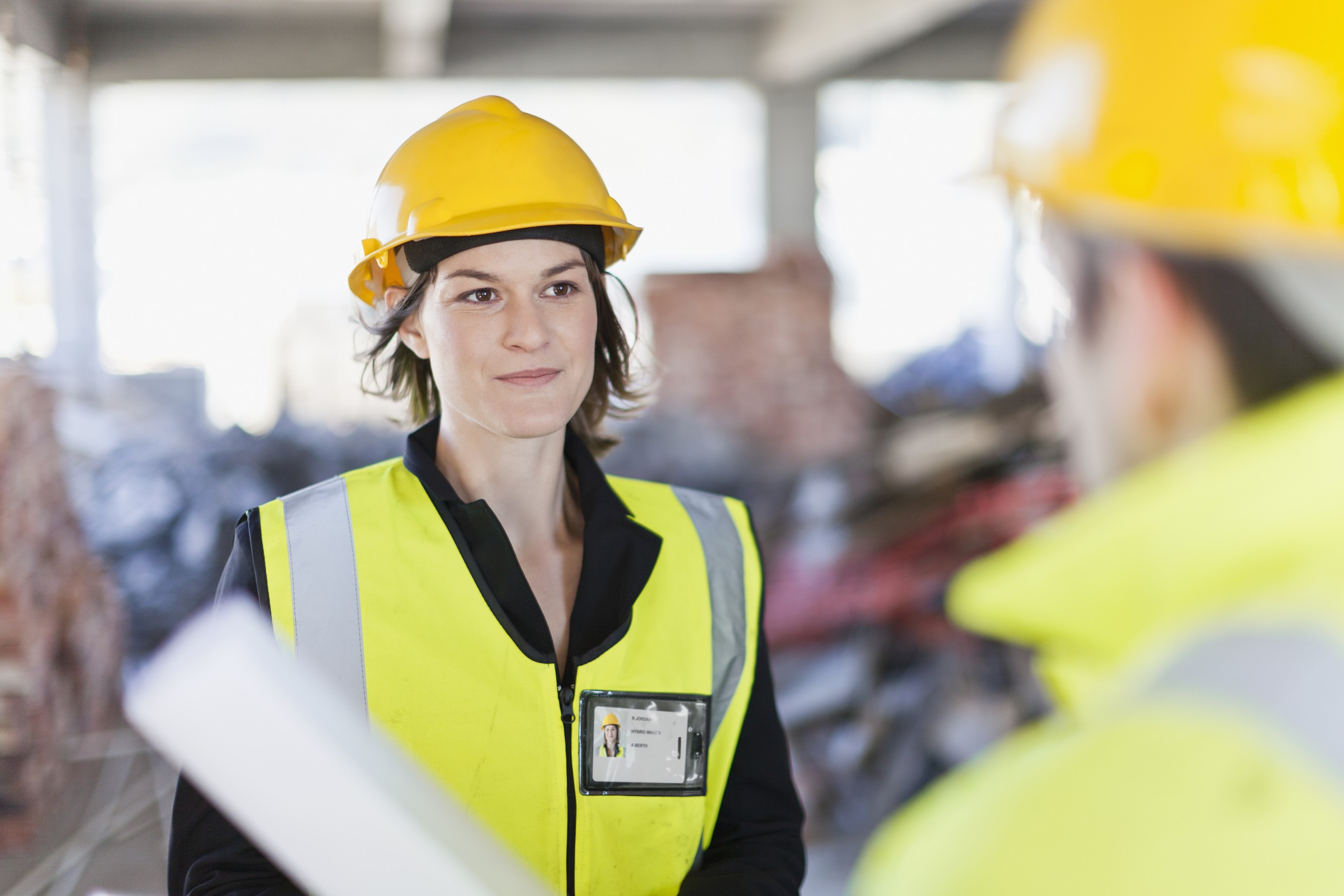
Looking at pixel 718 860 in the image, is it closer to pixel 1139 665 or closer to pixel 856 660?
pixel 1139 665

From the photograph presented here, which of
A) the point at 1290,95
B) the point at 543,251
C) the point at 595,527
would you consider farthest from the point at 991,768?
the point at 543,251

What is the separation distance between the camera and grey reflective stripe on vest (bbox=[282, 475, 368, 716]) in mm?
1761

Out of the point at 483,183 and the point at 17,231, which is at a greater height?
the point at 17,231

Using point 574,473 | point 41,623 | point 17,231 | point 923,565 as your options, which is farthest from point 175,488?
point 574,473

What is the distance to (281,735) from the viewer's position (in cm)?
89

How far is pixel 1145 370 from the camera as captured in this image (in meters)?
0.76

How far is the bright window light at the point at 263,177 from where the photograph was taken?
32.3ft

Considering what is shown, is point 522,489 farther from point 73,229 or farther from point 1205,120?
point 73,229

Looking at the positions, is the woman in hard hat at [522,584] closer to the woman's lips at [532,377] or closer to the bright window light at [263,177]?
the woman's lips at [532,377]

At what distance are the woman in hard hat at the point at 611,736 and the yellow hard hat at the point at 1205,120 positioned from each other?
1265mm

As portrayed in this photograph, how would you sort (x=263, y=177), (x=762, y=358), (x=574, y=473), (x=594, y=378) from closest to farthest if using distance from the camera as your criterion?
(x=574, y=473) → (x=594, y=378) → (x=762, y=358) → (x=263, y=177)

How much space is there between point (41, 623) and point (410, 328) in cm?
401

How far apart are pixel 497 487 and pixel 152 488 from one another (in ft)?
15.1

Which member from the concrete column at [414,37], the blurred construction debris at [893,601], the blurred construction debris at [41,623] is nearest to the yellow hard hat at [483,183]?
the blurred construction debris at [893,601]
